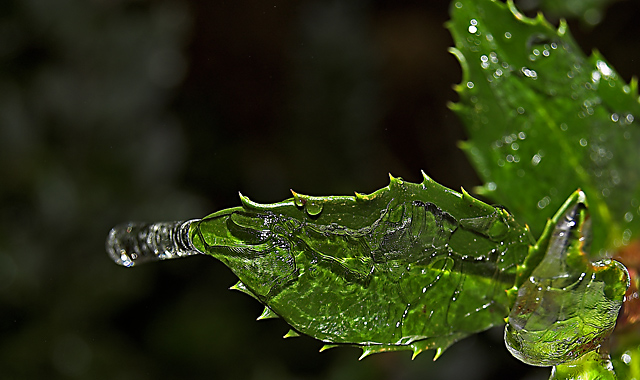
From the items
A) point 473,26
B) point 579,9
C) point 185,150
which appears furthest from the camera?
point 185,150

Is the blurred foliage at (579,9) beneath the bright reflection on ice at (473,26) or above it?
beneath

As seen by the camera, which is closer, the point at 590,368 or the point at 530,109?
the point at 590,368

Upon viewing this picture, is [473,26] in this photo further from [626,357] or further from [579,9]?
[579,9]

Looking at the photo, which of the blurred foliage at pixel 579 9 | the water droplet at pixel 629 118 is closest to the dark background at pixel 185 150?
the blurred foliage at pixel 579 9

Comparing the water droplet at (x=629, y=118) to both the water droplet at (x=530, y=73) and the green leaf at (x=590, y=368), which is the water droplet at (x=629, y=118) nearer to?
the water droplet at (x=530, y=73)

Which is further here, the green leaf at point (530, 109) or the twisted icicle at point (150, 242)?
the green leaf at point (530, 109)

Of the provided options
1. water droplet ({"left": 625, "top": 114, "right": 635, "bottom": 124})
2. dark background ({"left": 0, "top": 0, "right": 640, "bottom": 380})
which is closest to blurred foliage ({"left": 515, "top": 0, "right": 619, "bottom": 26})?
dark background ({"left": 0, "top": 0, "right": 640, "bottom": 380})

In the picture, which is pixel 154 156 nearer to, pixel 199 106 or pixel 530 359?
pixel 199 106

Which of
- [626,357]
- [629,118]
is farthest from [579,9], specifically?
[626,357]

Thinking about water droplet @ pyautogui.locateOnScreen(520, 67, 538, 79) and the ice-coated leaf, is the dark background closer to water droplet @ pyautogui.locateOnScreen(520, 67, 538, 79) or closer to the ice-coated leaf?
water droplet @ pyautogui.locateOnScreen(520, 67, 538, 79)
